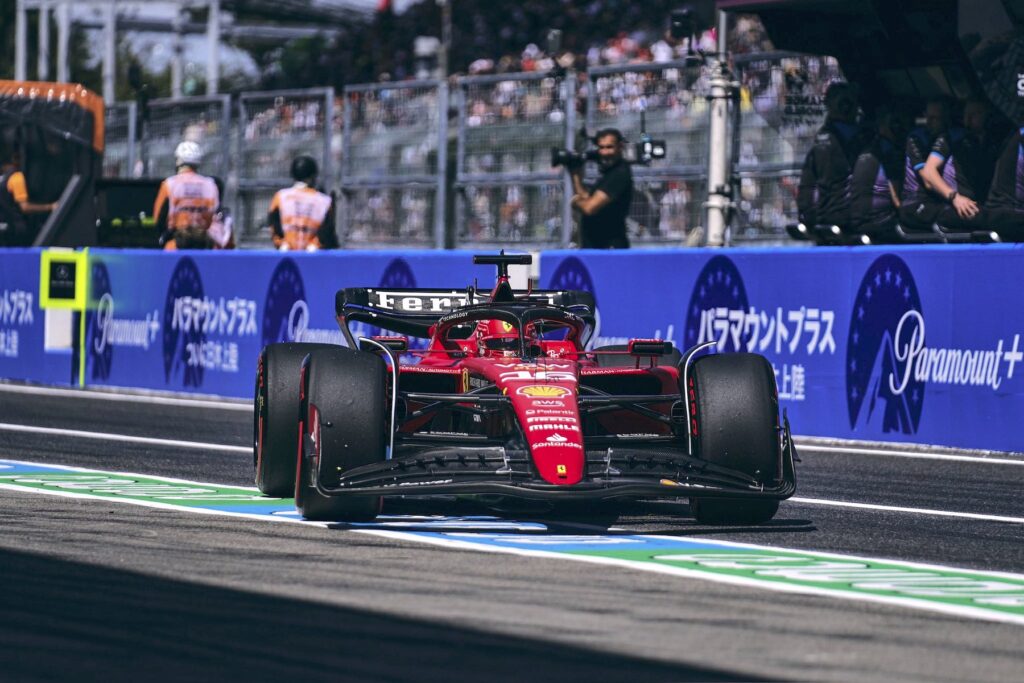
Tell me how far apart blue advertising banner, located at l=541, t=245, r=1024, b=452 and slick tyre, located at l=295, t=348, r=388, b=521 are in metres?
5.34

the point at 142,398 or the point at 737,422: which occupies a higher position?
the point at 737,422

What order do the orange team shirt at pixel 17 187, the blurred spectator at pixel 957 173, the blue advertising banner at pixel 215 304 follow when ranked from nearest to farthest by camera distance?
the blurred spectator at pixel 957 173 → the blue advertising banner at pixel 215 304 → the orange team shirt at pixel 17 187

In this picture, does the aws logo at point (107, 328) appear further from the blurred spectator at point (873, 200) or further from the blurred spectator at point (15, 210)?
the blurred spectator at point (873, 200)

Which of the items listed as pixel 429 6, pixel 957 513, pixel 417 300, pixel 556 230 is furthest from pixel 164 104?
pixel 429 6

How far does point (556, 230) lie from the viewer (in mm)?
18688

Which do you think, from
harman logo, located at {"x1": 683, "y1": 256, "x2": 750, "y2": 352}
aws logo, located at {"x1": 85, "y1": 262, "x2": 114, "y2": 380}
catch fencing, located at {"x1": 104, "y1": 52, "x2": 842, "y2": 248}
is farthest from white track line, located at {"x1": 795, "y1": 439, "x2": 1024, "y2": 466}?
aws logo, located at {"x1": 85, "y1": 262, "x2": 114, "y2": 380}

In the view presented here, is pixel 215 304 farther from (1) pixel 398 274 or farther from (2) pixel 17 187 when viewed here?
(2) pixel 17 187

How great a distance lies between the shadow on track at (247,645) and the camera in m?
5.55

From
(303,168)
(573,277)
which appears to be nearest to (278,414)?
(573,277)

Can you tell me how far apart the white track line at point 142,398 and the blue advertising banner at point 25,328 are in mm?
257

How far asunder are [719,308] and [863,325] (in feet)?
4.10

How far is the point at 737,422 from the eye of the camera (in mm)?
8922

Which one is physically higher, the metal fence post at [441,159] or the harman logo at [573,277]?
the metal fence post at [441,159]

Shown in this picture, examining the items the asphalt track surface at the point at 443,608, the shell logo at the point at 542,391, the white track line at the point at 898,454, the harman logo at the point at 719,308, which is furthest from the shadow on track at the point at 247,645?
the harman logo at the point at 719,308
